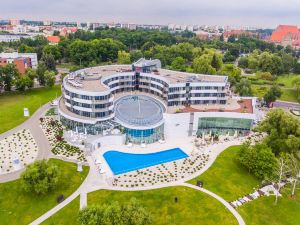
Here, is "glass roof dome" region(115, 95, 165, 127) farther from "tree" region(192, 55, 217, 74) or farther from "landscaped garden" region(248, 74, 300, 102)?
"landscaped garden" region(248, 74, 300, 102)

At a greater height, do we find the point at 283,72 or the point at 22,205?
the point at 283,72

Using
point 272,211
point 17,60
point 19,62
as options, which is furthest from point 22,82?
point 272,211

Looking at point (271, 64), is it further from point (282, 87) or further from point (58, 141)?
point (58, 141)

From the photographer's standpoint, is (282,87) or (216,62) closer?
(282,87)

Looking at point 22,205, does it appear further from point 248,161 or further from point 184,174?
point 248,161

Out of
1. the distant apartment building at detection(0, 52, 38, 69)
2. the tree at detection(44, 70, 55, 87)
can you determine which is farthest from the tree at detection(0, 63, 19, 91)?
the distant apartment building at detection(0, 52, 38, 69)

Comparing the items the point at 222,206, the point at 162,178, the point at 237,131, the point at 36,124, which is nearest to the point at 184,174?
Result: the point at 162,178

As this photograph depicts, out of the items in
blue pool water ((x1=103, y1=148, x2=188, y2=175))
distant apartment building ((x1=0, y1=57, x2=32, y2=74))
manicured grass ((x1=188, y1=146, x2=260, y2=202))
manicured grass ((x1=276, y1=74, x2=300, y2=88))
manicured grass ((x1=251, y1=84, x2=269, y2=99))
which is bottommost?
manicured grass ((x1=188, y1=146, x2=260, y2=202))
